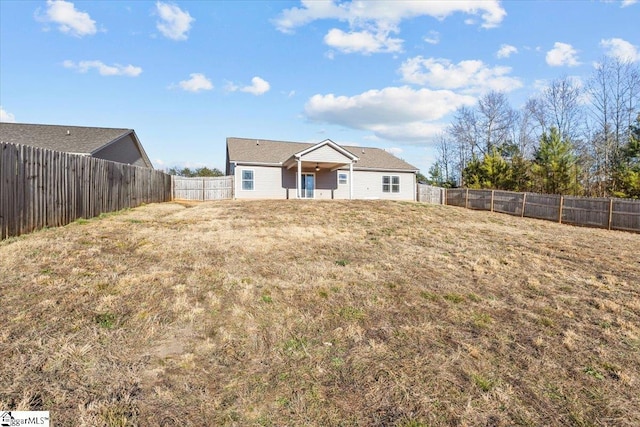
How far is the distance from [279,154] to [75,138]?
11.9m

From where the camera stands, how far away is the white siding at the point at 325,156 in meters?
18.8

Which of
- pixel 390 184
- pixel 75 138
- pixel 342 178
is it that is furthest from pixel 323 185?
pixel 75 138

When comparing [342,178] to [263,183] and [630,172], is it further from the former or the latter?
[630,172]

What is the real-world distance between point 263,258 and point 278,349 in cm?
324

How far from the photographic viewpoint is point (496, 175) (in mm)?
24188

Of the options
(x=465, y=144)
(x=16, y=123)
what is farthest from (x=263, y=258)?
(x=465, y=144)

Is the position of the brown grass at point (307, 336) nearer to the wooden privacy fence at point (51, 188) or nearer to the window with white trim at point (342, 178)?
the wooden privacy fence at point (51, 188)

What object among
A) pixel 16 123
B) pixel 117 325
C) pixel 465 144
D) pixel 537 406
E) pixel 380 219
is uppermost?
pixel 465 144

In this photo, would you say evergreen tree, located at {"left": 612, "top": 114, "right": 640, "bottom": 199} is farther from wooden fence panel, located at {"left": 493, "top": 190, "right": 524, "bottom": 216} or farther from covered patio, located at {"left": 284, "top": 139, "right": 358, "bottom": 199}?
covered patio, located at {"left": 284, "top": 139, "right": 358, "bottom": 199}

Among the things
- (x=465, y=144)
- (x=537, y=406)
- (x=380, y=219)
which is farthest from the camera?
(x=465, y=144)

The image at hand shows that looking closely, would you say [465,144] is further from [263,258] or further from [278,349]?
[278,349]

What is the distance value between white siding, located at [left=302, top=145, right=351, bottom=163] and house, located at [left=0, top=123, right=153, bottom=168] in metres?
11.4

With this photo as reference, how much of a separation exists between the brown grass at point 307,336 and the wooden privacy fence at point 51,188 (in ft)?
2.62

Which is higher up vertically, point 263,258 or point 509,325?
point 263,258
